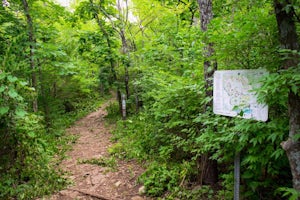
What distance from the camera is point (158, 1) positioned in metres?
8.41

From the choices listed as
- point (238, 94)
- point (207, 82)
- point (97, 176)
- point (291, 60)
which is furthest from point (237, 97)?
point (97, 176)

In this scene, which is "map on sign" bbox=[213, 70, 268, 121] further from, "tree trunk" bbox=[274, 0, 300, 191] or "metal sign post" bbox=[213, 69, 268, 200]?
"tree trunk" bbox=[274, 0, 300, 191]

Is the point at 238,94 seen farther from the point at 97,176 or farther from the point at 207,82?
the point at 97,176

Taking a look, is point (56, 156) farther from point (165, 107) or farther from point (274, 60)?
point (274, 60)

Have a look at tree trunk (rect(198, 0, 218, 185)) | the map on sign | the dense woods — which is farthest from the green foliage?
the map on sign

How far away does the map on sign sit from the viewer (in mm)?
2447

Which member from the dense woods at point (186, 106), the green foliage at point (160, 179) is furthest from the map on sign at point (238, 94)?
the green foliage at point (160, 179)

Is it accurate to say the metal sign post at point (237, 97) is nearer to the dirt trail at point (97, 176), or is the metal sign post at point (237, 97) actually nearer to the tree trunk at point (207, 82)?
the tree trunk at point (207, 82)

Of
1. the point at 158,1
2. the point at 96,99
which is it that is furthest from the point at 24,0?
the point at 96,99

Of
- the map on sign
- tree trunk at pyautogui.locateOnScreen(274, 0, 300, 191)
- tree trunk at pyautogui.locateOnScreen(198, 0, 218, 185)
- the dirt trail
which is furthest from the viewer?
the dirt trail

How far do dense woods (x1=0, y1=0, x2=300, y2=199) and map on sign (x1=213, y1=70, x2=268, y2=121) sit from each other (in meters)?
0.12

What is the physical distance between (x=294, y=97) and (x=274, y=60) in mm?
530

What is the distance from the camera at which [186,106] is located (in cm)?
443

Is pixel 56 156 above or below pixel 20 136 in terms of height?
below
